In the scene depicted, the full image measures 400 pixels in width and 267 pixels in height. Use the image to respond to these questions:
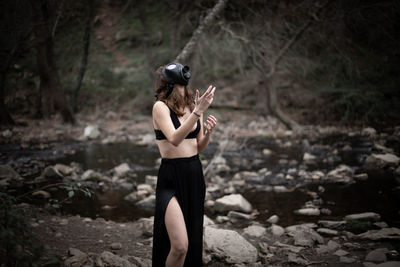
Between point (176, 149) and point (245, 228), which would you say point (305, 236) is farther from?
point (176, 149)

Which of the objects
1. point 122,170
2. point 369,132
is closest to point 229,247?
point 122,170

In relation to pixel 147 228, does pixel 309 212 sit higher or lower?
higher

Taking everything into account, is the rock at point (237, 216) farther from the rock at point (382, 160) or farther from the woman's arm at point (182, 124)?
the rock at point (382, 160)

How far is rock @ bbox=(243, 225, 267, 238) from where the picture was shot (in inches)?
176

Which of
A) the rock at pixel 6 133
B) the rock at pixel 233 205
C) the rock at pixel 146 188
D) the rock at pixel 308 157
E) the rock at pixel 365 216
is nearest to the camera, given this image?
the rock at pixel 365 216

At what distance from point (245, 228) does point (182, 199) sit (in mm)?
2288

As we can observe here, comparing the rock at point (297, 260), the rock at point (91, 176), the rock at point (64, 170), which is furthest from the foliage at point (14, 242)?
the rock at point (64, 170)

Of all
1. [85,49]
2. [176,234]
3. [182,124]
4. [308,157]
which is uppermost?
[85,49]

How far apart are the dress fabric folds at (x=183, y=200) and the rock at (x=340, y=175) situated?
16.2 ft

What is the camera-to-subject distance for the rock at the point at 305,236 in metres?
4.10

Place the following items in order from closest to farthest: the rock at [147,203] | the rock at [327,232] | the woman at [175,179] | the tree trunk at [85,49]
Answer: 1. the woman at [175,179]
2. the rock at [327,232]
3. the rock at [147,203]
4. the tree trunk at [85,49]

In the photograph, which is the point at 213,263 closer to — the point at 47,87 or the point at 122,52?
the point at 47,87

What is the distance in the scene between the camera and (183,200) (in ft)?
9.21

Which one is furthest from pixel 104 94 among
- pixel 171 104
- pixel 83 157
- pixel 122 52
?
pixel 171 104
